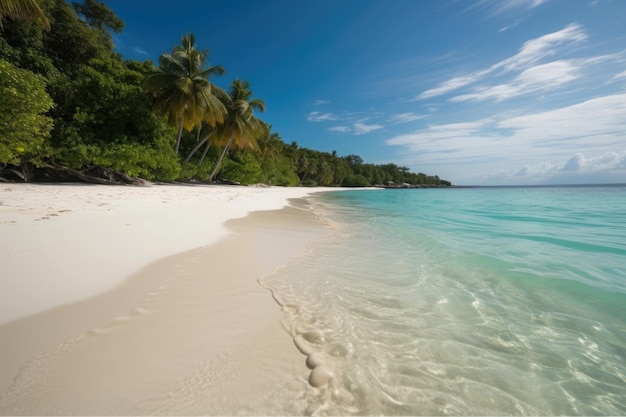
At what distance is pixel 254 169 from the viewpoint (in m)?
31.4

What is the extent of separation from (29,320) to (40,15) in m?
10.6

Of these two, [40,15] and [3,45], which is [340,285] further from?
[3,45]

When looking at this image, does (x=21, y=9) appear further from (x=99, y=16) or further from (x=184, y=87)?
(x=99, y=16)

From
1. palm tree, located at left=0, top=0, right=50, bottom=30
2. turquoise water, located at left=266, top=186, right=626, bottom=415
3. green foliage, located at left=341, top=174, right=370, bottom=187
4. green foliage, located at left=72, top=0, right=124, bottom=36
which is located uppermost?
green foliage, located at left=72, top=0, right=124, bottom=36

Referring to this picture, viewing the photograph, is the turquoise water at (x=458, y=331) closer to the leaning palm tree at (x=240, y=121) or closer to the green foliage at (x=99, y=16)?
the leaning palm tree at (x=240, y=121)

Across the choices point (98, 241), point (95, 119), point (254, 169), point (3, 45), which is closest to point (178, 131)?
point (95, 119)

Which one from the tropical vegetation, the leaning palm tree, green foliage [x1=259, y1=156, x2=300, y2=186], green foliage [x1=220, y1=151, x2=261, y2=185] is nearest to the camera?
the tropical vegetation

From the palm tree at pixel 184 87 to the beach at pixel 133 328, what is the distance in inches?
627

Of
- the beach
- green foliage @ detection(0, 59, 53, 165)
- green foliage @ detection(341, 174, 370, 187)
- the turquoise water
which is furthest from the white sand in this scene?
green foliage @ detection(341, 174, 370, 187)

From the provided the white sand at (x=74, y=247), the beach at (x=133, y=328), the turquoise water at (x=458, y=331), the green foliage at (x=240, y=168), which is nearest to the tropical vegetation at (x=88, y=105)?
the green foliage at (x=240, y=168)

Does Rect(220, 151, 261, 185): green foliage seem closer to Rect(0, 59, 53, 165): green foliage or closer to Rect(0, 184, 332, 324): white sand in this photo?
Rect(0, 59, 53, 165): green foliage

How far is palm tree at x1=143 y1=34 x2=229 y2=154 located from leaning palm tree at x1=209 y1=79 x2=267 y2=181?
3461 mm

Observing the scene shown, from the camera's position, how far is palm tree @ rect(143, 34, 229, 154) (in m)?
17.6

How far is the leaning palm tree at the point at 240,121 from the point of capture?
23.8 m
